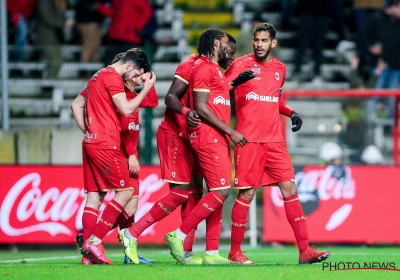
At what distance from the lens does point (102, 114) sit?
32.2 feet

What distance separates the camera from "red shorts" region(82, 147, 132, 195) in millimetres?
9766

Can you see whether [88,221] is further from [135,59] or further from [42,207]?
[42,207]

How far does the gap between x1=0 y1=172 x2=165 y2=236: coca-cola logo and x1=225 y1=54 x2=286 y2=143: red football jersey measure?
4212 millimetres

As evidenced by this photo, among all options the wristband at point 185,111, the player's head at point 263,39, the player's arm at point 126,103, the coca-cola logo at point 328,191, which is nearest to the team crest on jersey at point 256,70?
the player's head at point 263,39

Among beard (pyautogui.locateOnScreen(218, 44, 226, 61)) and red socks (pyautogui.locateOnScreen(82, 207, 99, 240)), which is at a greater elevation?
beard (pyautogui.locateOnScreen(218, 44, 226, 61))

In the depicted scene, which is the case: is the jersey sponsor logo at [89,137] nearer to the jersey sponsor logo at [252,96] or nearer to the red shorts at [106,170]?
the red shorts at [106,170]

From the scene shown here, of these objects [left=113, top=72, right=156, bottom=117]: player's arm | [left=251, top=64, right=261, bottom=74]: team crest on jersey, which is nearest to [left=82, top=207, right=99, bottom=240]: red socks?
[left=113, top=72, right=156, bottom=117]: player's arm

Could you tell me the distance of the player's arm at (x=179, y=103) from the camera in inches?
376

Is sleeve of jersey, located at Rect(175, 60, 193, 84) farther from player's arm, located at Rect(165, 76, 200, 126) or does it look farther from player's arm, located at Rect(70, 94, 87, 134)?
player's arm, located at Rect(70, 94, 87, 134)

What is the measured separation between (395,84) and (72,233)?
713 cm

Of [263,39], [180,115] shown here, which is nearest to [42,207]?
[180,115]

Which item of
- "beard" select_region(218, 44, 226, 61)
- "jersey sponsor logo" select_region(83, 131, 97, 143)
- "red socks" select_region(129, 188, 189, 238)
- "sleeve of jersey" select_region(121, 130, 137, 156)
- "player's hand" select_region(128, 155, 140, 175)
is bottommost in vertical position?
"red socks" select_region(129, 188, 189, 238)

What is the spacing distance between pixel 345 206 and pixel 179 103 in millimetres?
5305

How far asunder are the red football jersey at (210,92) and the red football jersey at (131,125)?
26.1 inches
